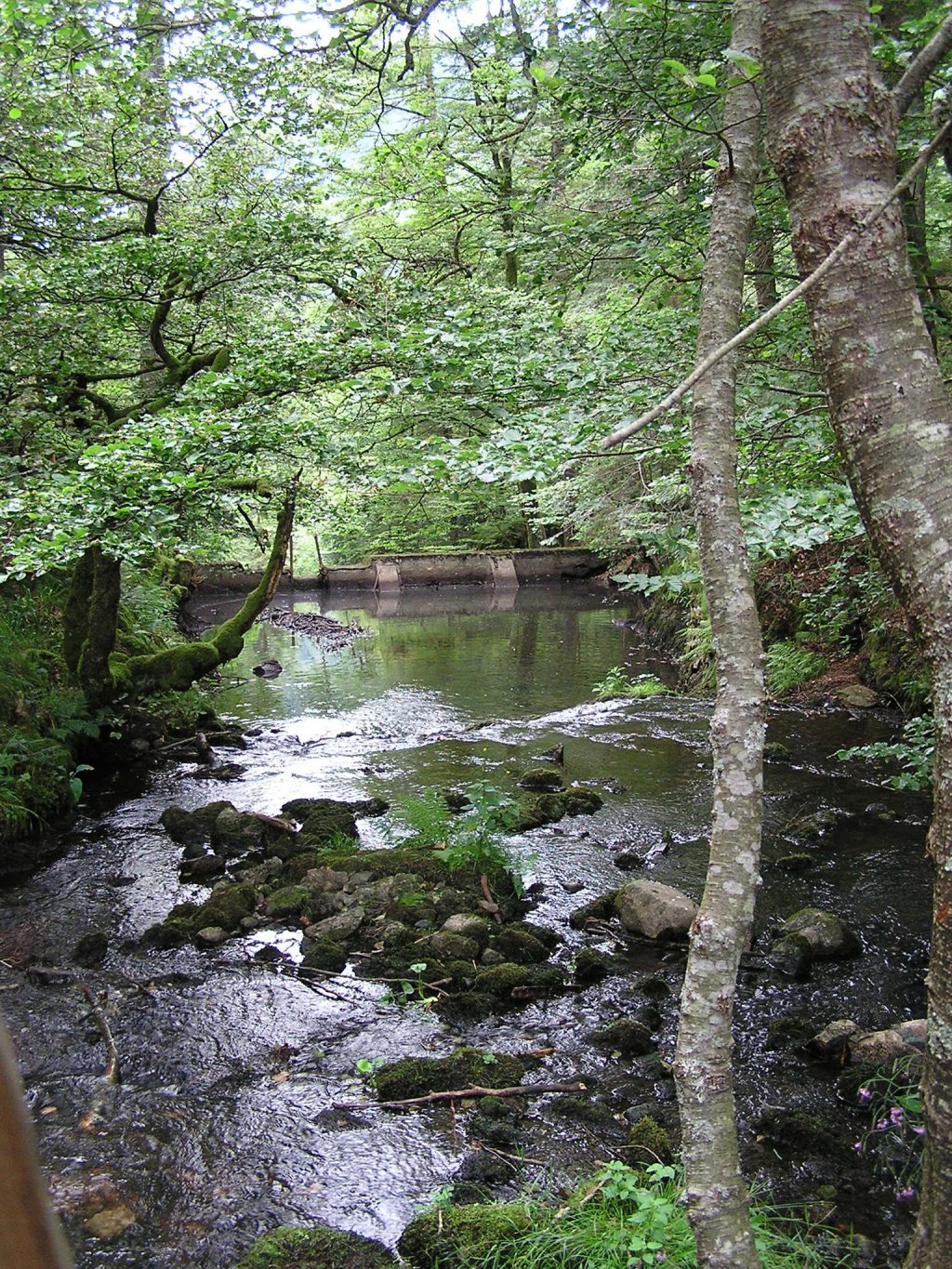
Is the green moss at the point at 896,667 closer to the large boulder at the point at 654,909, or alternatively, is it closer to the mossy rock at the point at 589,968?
the large boulder at the point at 654,909

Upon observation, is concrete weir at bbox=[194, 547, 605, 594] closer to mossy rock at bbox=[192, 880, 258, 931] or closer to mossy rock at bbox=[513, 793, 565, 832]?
mossy rock at bbox=[513, 793, 565, 832]

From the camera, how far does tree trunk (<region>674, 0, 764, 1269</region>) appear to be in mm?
→ 2174

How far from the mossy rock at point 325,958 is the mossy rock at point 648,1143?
2.43 m

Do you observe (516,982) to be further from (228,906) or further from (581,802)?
(581,802)

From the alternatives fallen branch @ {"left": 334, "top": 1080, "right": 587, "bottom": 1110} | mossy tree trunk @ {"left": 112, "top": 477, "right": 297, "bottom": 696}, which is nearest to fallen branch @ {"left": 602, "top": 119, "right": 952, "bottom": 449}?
fallen branch @ {"left": 334, "top": 1080, "right": 587, "bottom": 1110}

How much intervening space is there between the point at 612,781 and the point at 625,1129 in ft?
17.4

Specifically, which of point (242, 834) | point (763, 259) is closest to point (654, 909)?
point (242, 834)

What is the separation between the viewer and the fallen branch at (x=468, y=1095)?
435 cm

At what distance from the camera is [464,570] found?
29766 mm

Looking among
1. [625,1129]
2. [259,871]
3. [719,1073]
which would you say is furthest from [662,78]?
[259,871]

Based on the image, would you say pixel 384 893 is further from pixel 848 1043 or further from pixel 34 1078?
pixel 848 1043

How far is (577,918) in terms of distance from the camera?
6273 millimetres

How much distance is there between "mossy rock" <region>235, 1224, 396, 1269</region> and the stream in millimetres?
201

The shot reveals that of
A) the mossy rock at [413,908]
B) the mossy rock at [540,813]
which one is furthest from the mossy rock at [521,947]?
the mossy rock at [540,813]
